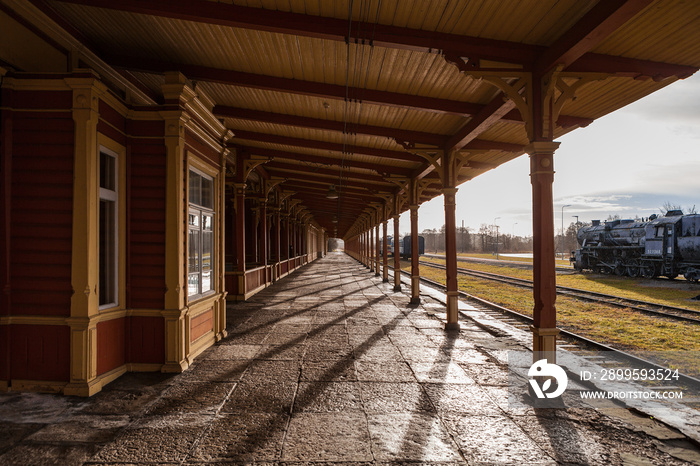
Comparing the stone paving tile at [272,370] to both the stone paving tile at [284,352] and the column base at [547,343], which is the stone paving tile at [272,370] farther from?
the column base at [547,343]

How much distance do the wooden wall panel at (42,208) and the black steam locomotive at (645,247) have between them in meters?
22.9

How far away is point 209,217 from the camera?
6629 mm

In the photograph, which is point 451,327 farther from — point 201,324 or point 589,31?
point 589,31

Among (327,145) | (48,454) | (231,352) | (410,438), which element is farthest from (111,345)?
(327,145)

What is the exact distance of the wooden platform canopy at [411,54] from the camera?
13.6 ft

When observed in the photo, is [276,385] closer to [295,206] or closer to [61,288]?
[61,288]

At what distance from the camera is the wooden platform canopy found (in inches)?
164

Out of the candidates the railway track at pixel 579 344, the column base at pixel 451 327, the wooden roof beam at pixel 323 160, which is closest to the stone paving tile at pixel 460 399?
the railway track at pixel 579 344

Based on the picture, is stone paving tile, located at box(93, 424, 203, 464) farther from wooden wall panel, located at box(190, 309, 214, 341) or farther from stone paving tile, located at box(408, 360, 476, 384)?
stone paving tile, located at box(408, 360, 476, 384)

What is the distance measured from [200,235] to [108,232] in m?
1.40

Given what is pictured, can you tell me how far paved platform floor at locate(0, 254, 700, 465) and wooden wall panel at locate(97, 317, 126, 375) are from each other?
25cm

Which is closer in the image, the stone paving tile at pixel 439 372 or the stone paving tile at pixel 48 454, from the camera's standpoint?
the stone paving tile at pixel 48 454

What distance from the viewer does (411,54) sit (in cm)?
529

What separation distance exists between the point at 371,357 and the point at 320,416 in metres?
2.13
